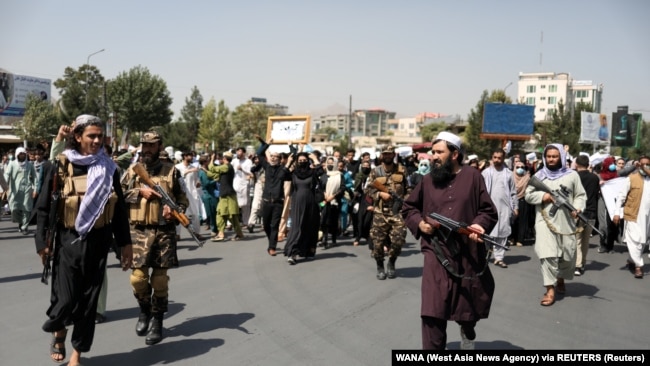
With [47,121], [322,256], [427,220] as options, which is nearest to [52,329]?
[427,220]

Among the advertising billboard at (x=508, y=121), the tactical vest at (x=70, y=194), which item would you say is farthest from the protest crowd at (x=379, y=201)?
the advertising billboard at (x=508, y=121)

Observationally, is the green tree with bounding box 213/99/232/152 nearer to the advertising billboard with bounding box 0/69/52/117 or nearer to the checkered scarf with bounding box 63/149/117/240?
the advertising billboard with bounding box 0/69/52/117

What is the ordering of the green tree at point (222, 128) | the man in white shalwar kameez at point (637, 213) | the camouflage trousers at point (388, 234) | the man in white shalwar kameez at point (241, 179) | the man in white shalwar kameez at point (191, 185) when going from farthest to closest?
the green tree at point (222, 128), the man in white shalwar kameez at point (241, 179), the man in white shalwar kameez at point (191, 185), the man in white shalwar kameez at point (637, 213), the camouflage trousers at point (388, 234)

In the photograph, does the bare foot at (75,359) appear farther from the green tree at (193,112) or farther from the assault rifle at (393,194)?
the green tree at (193,112)

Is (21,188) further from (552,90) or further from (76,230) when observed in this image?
(552,90)

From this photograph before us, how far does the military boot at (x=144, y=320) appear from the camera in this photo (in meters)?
5.22

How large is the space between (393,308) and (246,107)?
214 ft

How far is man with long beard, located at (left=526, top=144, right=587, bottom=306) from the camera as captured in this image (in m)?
6.72

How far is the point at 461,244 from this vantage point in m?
4.23

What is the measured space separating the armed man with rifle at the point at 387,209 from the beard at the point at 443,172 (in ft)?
11.0

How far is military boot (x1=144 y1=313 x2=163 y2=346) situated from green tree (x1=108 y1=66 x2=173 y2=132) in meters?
47.2

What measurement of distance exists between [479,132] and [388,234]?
4548 cm

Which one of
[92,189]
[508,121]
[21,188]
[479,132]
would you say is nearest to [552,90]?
[479,132]

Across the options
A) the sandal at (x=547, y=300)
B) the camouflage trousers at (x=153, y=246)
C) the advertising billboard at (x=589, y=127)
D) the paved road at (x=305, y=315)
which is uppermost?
the advertising billboard at (x=589, y=127)
